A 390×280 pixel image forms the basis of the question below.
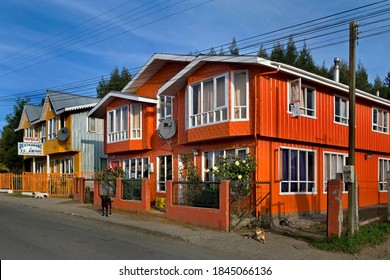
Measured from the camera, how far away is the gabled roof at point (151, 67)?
779 inches

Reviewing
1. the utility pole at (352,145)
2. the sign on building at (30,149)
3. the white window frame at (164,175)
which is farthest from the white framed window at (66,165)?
the utility pole at (352,145)

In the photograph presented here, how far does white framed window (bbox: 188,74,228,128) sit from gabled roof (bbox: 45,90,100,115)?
49.2 ft

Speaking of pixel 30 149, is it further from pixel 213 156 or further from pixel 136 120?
pixel 213 156

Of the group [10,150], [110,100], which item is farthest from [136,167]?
[10,150]

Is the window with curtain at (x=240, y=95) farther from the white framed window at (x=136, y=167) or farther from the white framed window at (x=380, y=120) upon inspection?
the white framed window at (x=380, y=120)

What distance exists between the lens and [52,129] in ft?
107

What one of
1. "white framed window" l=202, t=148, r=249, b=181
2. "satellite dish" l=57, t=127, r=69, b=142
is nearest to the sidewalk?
"white framed window" l=202, t=148, r=249, b=181

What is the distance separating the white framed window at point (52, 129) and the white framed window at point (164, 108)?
13.8m

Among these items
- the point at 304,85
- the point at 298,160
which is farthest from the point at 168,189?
the point at 304,85

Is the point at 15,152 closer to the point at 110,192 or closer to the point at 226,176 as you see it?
the point at 110,192

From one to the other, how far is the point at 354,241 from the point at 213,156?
26.0ft

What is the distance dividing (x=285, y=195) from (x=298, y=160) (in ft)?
5.89

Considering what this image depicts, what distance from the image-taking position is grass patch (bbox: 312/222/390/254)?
1014cm

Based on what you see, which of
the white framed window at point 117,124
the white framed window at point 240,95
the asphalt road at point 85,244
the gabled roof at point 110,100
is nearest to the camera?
the asphalt road at point 85,244
